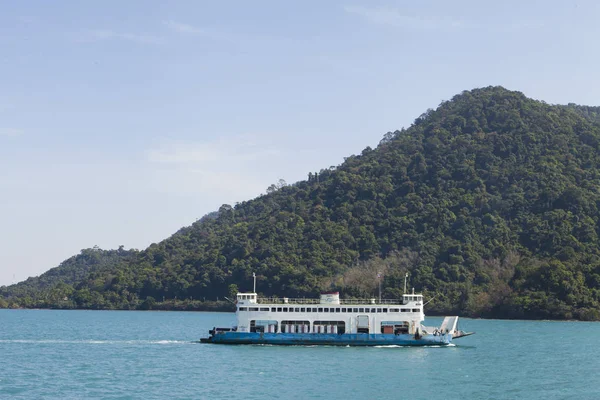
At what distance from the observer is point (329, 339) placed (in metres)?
76.5

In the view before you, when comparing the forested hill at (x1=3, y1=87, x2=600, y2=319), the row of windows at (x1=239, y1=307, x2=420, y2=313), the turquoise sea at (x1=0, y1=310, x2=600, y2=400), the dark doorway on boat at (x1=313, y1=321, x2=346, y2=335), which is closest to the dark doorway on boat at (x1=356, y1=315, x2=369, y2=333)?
the row of windows at (x1=239, y1=307, x2=420, y2=313)

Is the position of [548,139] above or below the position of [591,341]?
above

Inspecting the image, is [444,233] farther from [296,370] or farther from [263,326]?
[296,370]

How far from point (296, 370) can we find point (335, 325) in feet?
57.8

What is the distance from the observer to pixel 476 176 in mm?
168125

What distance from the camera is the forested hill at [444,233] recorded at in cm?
13425

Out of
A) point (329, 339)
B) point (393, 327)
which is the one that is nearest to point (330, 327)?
point (329, 339)

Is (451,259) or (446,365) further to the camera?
(451,259)

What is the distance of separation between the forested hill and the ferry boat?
177 ft

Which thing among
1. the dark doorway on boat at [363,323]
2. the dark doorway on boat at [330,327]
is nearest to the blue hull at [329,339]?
the dark doorway on boat at [330,327]

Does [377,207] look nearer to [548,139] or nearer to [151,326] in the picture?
[548,139]

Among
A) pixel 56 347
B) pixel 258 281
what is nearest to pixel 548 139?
pixel 258 281

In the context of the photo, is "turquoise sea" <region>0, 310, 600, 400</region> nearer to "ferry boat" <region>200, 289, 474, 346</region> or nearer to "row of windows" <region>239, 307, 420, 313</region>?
"ferry boat" <region>200, 289, 474, 346</region>

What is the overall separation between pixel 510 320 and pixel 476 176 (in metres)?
47.1
